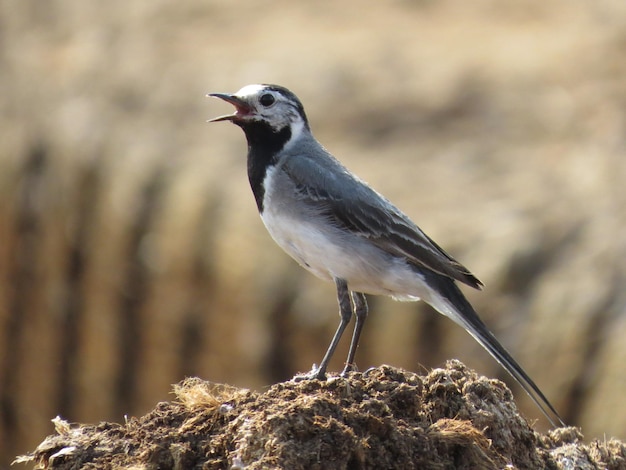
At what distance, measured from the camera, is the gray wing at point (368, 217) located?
949 cm

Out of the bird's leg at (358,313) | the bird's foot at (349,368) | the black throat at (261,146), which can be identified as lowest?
the bird's foot at (349,368)

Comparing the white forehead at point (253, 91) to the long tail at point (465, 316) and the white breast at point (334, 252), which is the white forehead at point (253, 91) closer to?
the white breast at point (334, 252)

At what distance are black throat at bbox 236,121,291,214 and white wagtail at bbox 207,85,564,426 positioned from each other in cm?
1

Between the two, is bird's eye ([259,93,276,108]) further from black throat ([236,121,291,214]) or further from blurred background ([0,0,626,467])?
blurred background ([0,0,626,467])

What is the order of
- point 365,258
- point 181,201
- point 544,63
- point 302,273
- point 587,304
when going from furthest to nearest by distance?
point 544,63
point 181,201
point 302,273
point 587,304
point 365,258

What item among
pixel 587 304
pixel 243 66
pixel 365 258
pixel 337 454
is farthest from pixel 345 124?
pixel 337 454

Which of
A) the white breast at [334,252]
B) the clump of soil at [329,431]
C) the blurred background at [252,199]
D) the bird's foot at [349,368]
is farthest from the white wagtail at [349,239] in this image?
the blurred background at [252,199]

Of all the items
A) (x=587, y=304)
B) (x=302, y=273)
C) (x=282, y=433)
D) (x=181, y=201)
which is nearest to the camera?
(x=282, y=433)

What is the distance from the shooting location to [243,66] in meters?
20.3

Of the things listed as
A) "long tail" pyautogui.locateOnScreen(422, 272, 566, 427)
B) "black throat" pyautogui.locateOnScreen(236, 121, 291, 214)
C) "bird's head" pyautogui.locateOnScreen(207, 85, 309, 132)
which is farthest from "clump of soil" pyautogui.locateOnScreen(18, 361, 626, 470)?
"bird's head" pyautogui.locateOnScreen(207, 85, 309, 132)

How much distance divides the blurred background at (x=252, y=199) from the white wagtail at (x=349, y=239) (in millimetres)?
5037

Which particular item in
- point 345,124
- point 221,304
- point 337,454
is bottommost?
point 337,454

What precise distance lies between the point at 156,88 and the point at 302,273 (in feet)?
17.6

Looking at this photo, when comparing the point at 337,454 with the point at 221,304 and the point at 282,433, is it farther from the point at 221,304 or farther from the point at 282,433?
the point at 221,304
